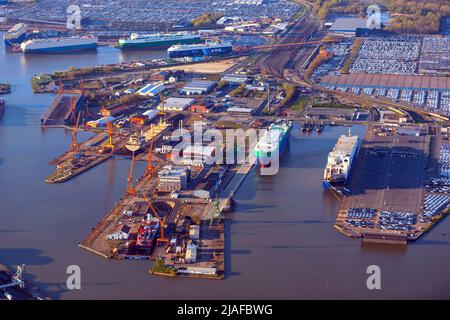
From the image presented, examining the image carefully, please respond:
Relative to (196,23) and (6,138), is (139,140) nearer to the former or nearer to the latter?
(6,138)

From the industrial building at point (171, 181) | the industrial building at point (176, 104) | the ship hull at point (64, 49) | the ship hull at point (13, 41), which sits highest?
the ship hull at point (13, 41)

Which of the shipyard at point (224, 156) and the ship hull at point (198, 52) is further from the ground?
the ship hull at point (198, 52)

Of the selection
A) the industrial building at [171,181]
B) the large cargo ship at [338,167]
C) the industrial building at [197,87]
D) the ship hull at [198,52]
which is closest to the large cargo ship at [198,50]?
the ship hull at [198,52]

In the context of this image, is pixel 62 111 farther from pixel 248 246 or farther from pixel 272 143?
pixel 248 246

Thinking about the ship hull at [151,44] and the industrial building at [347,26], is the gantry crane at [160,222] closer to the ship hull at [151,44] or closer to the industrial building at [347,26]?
the ship hull at [151,44]

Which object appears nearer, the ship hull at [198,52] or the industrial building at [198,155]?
the industrial building at [198,155]

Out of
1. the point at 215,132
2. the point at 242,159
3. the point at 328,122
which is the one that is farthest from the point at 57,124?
the point at 328,122
